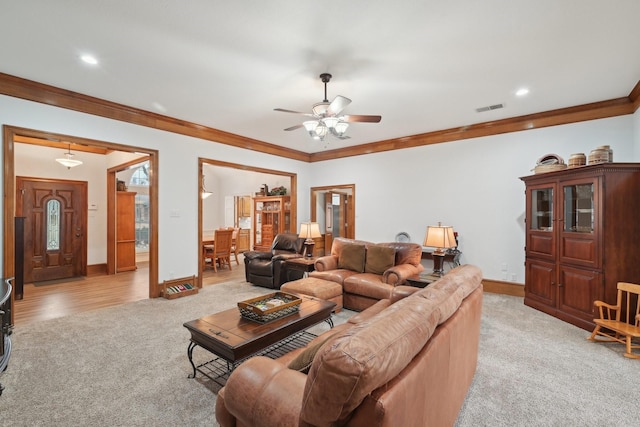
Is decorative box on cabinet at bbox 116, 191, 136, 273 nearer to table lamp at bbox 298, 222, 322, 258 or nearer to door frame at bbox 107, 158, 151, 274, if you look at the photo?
door frame at bbox 107, 158, 151, 274

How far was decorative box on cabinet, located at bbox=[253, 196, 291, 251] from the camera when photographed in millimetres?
8156

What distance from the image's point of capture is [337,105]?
122 inches

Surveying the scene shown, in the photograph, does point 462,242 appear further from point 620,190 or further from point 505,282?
point 620,190

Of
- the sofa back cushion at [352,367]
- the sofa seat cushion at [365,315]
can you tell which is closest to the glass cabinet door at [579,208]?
the sofa seat cushion at [365,315]

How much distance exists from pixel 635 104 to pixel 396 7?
3922 mm

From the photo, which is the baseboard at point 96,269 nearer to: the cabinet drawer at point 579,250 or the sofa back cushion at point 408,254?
the sofa back cushion at point 408,254

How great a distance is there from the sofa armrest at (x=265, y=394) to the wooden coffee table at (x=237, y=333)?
71cm

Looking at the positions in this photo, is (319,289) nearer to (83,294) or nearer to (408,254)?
(408,254)

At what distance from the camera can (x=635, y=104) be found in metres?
3.84

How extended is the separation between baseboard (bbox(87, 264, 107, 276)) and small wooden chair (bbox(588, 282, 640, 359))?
8394 millimetres

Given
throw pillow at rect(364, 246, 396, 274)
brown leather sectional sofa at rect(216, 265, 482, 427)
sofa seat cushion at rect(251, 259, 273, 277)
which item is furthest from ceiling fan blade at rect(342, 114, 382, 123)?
sofa seat cushion at rect(251, 259, 273, 277)

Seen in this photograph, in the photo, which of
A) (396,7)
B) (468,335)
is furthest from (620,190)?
(396,7)

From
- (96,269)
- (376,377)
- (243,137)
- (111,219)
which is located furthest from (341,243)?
(96,269)

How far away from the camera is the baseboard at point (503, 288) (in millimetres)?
4672
